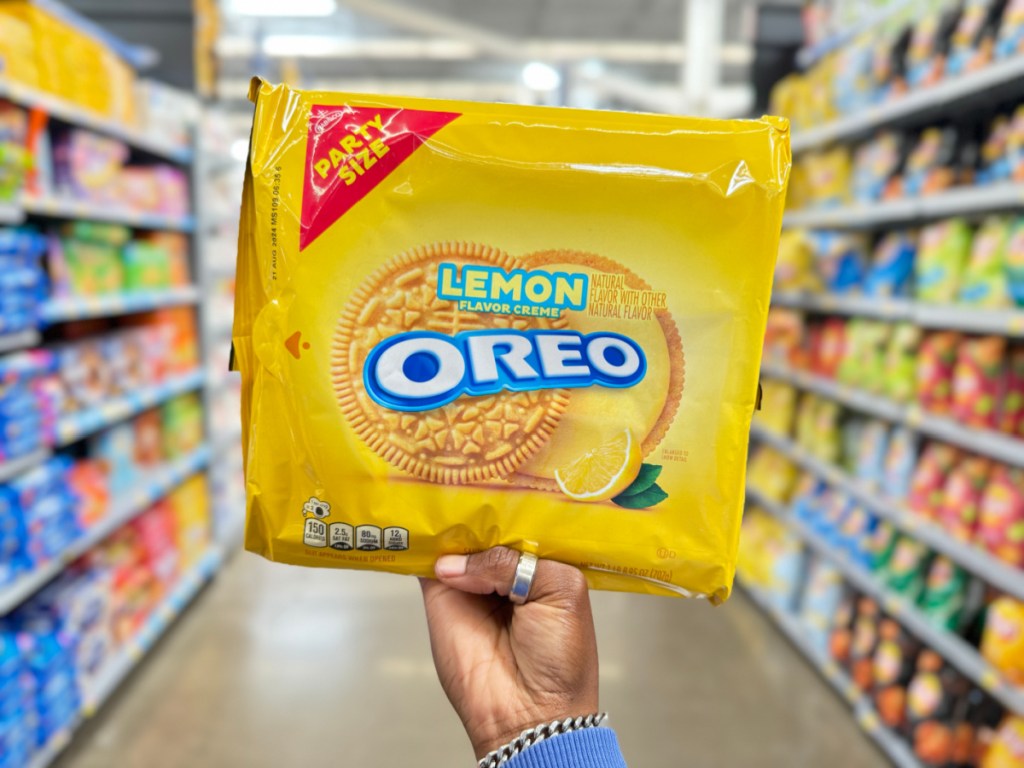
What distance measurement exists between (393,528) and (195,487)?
2803mm

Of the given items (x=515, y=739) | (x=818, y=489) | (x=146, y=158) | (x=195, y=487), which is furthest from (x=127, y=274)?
(x=818, y=489)

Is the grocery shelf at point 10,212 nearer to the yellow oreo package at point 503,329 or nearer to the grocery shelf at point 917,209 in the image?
the yellow oreo package at point 503,329

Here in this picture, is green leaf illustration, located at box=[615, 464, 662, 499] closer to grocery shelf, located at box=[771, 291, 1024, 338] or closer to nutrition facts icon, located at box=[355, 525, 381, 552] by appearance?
nutrition facts icon, located at box=[355, 525, 381, 552]

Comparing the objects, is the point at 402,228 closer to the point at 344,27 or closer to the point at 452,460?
the point at 452,460

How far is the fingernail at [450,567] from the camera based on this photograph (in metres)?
0.85

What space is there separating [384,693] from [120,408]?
1.31m

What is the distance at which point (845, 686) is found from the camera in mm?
2590

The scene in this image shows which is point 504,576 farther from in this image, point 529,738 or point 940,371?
point 940,371

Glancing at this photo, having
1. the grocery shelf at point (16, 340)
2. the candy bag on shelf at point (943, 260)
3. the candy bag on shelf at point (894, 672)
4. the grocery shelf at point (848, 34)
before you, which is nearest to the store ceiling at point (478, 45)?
the grocery shelf at point (848, 34)

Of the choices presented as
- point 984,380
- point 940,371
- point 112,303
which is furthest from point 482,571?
point 112,303

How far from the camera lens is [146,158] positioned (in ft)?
9.98

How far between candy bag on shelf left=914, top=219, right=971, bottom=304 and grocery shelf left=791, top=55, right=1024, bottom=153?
0.35 meters

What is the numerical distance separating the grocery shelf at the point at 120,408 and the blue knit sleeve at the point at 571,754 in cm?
188

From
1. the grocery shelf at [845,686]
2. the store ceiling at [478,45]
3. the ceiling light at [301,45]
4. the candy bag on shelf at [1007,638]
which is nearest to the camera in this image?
the candy bag on shelf at [1007,638]
